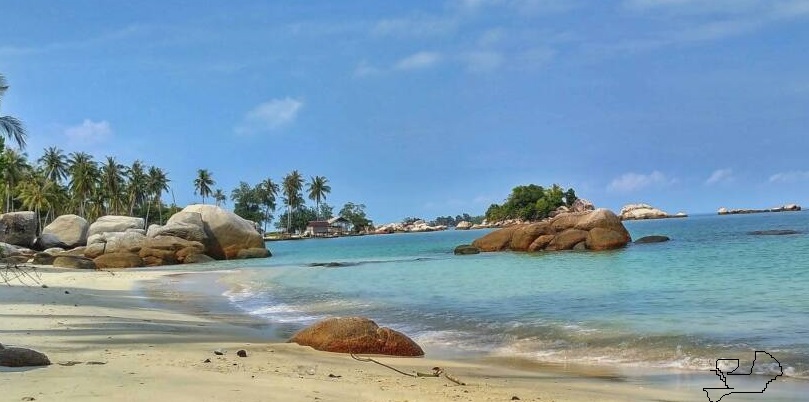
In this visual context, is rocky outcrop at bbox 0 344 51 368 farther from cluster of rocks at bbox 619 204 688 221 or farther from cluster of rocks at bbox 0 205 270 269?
cluster of rocks at bbox 619 204 688 221

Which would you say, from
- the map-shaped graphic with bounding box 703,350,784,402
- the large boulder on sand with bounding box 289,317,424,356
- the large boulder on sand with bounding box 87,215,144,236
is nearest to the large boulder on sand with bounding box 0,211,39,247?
the large boulder on sand with bounding box 87,215,144,236

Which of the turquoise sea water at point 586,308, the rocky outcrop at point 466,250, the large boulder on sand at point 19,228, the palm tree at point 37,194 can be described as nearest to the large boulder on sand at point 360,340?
the turquoise sea water at point 586,308

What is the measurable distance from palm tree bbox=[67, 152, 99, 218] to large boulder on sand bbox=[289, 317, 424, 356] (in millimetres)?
73194

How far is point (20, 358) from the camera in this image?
5.86m

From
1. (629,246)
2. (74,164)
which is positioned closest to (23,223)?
(74,164)

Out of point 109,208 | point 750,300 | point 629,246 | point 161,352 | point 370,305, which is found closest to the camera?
point 161,352

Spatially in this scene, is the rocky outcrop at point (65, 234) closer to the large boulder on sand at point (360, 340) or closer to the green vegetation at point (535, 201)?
the large boulder on sand at point (360, 340)

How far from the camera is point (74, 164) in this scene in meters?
74.3

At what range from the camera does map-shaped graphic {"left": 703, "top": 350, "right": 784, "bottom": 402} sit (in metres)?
6.33

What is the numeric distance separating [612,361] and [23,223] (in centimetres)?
4548

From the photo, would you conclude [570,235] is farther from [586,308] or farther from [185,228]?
[586,308]

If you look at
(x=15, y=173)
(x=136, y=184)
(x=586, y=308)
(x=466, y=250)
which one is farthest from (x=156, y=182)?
(x=586, y=308)

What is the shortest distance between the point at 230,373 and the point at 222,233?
42564 millimetres

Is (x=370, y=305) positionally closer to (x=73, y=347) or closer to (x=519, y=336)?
(x=519, y=336)
